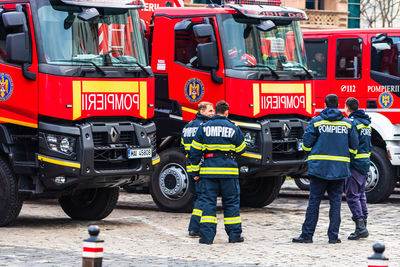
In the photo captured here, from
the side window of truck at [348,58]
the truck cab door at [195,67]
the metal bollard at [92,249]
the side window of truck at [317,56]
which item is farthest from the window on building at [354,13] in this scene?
the metal bollard at [92,249]

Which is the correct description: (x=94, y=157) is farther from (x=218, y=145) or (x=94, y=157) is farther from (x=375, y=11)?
(x=375, y=11)

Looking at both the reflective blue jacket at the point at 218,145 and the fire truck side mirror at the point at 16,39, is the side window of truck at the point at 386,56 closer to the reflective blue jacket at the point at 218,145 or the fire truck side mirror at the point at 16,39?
the reflective blue jacket at the point at 218,145

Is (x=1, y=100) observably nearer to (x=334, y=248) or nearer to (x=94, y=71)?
(x=94, y=71)

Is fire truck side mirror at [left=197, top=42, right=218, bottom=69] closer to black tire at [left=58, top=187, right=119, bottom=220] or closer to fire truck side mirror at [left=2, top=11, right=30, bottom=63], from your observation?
black tire at [left=58, top=187, right=119, bottom=220]

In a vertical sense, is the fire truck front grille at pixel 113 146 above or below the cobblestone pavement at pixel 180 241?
above

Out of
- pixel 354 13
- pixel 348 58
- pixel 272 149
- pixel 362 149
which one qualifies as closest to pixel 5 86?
pixel 272 149

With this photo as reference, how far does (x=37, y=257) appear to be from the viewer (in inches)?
427

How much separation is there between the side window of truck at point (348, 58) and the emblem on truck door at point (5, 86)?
6309 millimetres

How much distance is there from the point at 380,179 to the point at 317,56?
7.75 feet

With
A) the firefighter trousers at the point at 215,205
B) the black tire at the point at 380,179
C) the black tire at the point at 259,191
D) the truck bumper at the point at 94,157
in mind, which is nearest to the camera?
the firefighter trousers at the point at 215,205

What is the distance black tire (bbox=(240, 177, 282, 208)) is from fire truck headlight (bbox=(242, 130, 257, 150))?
150 centimetres

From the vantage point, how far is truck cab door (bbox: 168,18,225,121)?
1491 cm

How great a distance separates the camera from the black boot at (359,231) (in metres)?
12.6

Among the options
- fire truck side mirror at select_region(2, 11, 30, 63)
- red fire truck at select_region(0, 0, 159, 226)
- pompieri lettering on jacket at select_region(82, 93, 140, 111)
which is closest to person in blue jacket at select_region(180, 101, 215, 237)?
red fire truck at select_region(0, 0, 159, 226)
